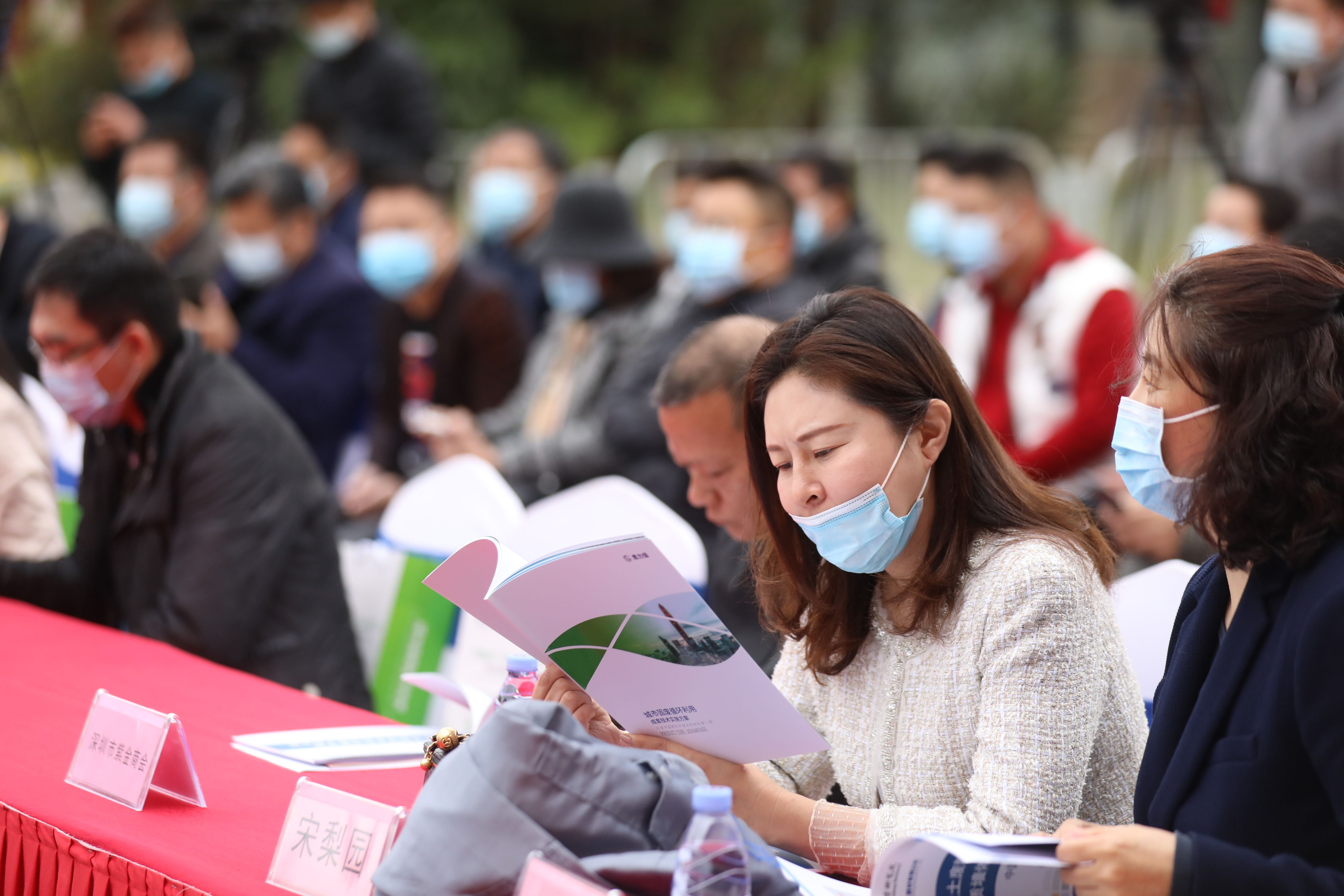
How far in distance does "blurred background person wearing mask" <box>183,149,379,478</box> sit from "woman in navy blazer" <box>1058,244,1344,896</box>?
374cm

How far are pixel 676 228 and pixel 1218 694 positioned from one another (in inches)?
208

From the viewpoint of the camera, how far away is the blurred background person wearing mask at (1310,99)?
3971mm

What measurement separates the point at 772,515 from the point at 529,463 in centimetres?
239

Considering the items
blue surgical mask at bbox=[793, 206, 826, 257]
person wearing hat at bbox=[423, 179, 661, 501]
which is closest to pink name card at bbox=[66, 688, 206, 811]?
person wearing hat at bbox=[423, 179, 661, 501]

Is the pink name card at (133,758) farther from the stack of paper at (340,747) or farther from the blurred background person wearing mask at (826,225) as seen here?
the blurred background person wearing mask at (826,225)

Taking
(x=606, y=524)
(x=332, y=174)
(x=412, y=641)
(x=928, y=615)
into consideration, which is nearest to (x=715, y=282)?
(x=606, y=524)

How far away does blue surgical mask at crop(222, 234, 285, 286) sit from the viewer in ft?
16.1

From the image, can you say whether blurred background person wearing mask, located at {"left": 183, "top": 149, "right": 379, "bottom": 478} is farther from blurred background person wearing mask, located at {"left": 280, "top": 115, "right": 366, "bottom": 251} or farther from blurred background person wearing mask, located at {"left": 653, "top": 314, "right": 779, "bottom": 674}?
blurred background person wearing mask, located at {"left": 653, "top": 314, "right": 779, "bottom": 674}

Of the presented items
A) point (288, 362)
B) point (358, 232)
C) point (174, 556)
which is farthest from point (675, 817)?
point (358, 232)

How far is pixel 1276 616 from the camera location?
1.33 m

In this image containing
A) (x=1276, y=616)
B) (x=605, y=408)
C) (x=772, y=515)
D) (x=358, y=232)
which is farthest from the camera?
(x=358, y=232)

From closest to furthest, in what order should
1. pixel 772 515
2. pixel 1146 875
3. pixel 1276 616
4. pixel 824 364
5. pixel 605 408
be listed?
pixel 1146 875, pixel 1276 616, pixel 824 364, pixel 772 515, pixel 605 408

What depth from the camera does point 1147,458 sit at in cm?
143

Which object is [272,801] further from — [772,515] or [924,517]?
[924,517]
